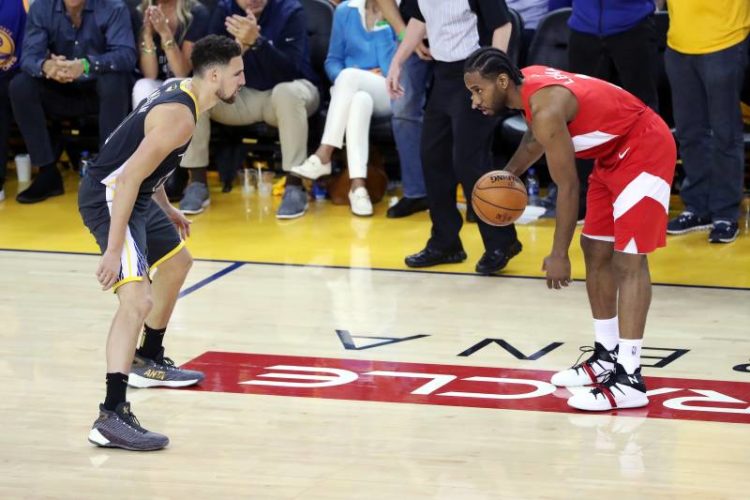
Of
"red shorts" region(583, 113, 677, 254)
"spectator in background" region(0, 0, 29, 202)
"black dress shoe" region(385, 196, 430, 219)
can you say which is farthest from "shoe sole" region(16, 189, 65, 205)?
"red shorts" region(583, 113, 677, 254)

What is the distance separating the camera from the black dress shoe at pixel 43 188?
969 centimetres

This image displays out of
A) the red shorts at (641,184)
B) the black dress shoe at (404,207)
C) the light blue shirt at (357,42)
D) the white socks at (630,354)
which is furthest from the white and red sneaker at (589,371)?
the light blue shirt at (357,42)

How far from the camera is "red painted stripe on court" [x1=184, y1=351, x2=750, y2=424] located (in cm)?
523

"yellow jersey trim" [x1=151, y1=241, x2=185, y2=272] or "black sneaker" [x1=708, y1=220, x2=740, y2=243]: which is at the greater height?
"yellow jersey trim" [x1=151, y1=241, x2=185, y2=272]

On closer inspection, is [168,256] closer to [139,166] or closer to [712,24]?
[139,166]

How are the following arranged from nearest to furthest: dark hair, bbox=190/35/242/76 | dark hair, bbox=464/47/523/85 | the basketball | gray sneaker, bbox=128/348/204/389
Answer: dark hair, bbox=190/35/242/76 → dark hair, bbox=464/47/523/85 → gray sneaker, bbox=128/348/204/389 → the basketball

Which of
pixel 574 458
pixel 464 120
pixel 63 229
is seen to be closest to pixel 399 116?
pixel 464 120

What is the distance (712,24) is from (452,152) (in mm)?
1809

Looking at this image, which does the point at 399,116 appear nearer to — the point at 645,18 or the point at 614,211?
the point at 645,18

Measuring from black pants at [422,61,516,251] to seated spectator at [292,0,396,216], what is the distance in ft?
4.87

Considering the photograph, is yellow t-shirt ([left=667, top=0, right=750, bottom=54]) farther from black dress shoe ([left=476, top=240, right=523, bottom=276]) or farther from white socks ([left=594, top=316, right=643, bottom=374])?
white socks ([left=594, top=316, right=643, bottom=374])

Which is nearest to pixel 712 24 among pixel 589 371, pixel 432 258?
pixel 432 258

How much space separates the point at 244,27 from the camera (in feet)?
29.3

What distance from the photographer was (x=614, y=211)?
5.25 meters
